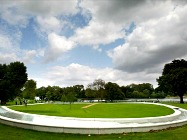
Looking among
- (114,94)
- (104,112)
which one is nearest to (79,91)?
(114,94)

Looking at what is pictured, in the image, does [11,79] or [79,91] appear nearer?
[11,79]

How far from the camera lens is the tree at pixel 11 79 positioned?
70.1 m

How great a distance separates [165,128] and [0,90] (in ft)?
190

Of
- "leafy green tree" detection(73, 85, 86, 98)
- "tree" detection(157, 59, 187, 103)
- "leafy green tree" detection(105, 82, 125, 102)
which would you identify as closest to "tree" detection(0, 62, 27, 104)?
"leafy green tree" detection(105, 82, 125, 102)

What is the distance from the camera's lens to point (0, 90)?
6912 cm

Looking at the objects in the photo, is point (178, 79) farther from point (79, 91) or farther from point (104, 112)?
point (79, 91)

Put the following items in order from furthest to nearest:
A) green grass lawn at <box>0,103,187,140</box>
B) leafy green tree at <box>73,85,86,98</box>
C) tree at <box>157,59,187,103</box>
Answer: leafy green tree at <box>73,85,86,98</box> < tree at <box>157,59,187,103</box> < green grass lawn at <box>0,103,187,140</box>

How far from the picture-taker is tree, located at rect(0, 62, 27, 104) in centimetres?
7006

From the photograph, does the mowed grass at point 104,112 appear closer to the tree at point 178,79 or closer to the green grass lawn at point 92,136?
the green grass lawn at point 92,136

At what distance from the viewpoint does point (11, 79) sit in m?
73.1

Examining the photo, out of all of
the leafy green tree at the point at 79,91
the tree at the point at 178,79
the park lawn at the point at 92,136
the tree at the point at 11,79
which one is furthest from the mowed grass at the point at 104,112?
the leafy green tree at the point at 79,91

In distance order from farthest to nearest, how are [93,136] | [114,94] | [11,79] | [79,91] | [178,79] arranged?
[79,91] < [114,94] < [11,79] < [178,79] < [93,136]

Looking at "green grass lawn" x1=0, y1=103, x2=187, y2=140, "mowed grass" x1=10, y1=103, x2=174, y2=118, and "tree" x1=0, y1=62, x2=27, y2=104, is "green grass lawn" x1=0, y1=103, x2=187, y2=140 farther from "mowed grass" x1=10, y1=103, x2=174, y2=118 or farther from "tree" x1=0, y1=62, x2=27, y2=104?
"tree" x1=0, y1=62, x2=27, y2=104

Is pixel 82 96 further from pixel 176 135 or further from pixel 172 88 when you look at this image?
pixel 176 135
